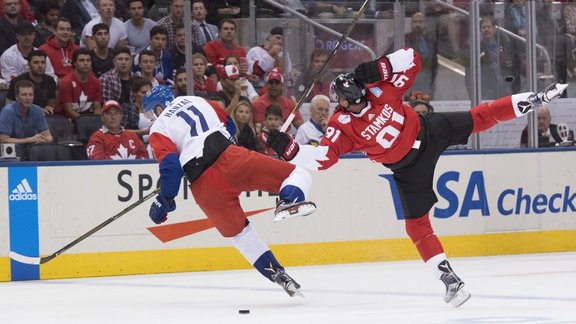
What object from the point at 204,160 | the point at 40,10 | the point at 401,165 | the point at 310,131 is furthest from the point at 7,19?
the point at 401,165

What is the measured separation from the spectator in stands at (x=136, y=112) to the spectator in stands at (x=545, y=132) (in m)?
3.20

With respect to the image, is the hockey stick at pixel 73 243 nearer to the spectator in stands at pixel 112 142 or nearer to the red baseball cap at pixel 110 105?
the spectator in stands at pixel 112 142

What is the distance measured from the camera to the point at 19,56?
1048 centimetres

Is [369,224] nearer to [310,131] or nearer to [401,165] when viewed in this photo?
[310,131]

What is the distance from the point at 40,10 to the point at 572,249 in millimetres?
5179

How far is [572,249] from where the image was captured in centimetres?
1066

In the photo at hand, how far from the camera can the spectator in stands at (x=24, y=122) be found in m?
9.65

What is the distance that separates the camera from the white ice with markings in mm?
6457

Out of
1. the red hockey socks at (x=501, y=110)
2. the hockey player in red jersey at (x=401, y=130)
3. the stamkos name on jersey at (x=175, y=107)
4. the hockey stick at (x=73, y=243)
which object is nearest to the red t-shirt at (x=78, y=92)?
the hockey stick at (x=73, y=243)

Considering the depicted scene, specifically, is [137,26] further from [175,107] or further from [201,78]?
[175,107]

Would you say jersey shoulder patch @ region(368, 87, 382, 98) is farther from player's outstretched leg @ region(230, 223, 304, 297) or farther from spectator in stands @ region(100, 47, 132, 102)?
spectator in stands @ region(100, 47, 132, 102)

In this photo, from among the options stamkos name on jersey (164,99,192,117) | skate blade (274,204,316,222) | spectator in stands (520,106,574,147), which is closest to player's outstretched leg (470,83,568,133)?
skate blade (274,204,316,222)

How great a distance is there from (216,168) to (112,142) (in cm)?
280

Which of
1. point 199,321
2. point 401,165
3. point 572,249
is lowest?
point 572,249
